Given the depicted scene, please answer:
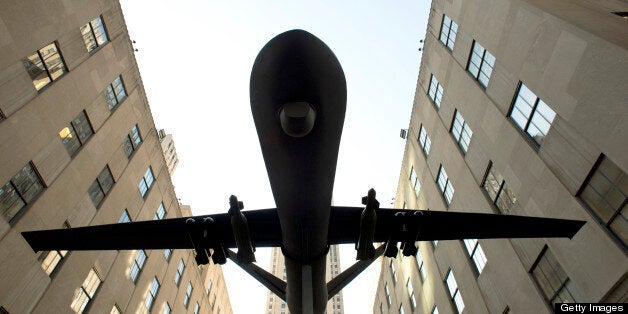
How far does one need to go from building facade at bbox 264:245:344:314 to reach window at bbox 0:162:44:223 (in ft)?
421

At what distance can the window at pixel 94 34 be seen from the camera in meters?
16.3

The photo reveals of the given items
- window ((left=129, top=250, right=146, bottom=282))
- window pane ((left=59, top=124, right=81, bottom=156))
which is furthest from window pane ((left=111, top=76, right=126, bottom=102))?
window ((left=129, top=250, right=146, bottom=282))

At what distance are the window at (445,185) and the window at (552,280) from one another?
676 cm

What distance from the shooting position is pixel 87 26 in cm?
1645

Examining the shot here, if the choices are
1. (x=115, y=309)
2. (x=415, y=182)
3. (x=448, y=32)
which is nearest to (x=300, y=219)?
(x=115, y=309)

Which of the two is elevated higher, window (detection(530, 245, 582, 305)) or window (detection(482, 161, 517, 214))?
window (detection(482, 161, 517, 214))

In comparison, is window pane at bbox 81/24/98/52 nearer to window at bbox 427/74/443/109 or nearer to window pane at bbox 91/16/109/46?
window pane at bbox 91/16/109/46

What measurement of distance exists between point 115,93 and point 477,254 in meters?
20.6

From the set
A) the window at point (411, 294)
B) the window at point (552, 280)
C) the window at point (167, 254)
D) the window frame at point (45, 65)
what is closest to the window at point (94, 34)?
the window frame at point (45, 65)

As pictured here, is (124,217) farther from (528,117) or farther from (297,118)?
(528,117)

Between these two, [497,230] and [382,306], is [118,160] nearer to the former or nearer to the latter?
[497,230]

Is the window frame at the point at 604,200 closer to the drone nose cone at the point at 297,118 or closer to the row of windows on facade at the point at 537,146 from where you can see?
the row of windows on facade at the point at 537,146

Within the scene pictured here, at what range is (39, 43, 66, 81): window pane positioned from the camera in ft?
43.6

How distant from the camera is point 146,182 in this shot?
21.5 metres
